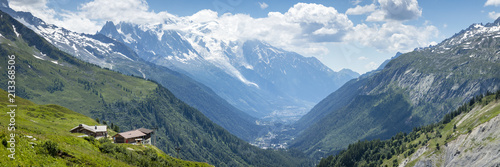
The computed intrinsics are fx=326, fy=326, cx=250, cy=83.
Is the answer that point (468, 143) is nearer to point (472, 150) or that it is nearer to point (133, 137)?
point (472, 150)

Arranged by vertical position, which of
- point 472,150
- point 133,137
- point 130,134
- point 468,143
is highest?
point 130,134

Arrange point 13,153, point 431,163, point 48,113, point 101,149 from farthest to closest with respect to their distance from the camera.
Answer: point 431,163 < point 48,113 < point 101,149 < point 13,153

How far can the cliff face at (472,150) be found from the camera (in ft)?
441

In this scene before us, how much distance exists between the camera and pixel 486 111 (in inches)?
6998

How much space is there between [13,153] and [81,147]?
21.5 metres

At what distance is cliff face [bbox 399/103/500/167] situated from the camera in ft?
441

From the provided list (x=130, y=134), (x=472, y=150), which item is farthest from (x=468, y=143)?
(x=130, y=134)

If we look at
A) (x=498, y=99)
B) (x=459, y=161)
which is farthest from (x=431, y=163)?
(x=498, y=99)

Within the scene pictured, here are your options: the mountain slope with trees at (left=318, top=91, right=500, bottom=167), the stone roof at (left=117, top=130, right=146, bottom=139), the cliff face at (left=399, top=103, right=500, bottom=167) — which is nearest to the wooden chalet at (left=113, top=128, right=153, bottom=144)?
the stone roof at (left=117, top=130, right=146, bottom=139)

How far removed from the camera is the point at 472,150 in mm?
146625

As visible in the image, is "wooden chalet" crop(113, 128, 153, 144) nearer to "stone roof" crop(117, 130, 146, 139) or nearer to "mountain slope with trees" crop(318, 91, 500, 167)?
"stone roof" crop(117, 130, 146, 139)

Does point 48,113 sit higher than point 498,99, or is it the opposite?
point 498,99

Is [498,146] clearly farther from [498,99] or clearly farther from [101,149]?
[101,149]

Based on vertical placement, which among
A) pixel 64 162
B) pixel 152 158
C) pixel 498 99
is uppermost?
pixel 498 99
